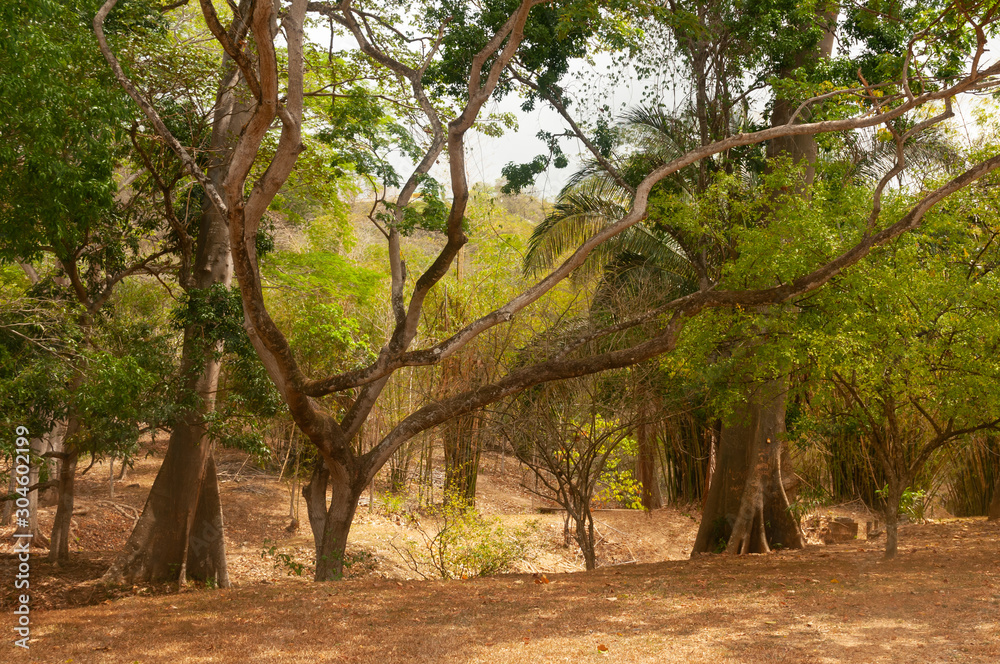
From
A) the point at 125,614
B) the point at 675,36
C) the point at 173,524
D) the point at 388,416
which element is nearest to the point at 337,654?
the point at 125,614

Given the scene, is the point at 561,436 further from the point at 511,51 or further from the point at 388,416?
the point at 388,416

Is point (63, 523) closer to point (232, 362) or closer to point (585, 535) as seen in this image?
point (232, 362)

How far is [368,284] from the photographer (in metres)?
15.1

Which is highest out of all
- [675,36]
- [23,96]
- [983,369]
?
[675,36]

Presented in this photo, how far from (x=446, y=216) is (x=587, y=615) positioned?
163 inches

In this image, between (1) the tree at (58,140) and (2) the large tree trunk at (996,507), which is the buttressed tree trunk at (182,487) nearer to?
(1) the tree at (58,140)

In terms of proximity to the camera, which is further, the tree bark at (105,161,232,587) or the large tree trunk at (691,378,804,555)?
the large tree trunk at (691,378,804,555)

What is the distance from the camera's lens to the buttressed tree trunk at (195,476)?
9.45 meters

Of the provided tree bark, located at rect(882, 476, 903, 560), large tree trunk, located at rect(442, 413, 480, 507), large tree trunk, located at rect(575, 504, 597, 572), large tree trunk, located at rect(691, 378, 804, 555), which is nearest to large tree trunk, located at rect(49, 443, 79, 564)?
large tree trunk, located at rect(442, 413, 480, 507)

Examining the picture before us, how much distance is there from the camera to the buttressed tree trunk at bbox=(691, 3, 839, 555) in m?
11.1

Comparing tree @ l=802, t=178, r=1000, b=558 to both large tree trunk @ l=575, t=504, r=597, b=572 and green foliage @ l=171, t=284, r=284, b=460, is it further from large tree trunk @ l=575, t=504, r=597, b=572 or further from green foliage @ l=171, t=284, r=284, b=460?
green foliage @ l=171, t=284, r=284, b=460

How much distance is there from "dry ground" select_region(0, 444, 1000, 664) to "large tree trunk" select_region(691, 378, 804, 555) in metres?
0.86

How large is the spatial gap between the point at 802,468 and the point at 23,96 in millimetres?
15398

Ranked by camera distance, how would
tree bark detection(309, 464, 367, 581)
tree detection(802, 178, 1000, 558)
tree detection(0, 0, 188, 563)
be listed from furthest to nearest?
tree bark detection(309, 464, 367, 581), tree detection(802, 178, 1000, 558), tree detection(0, 0, 188, 563)
